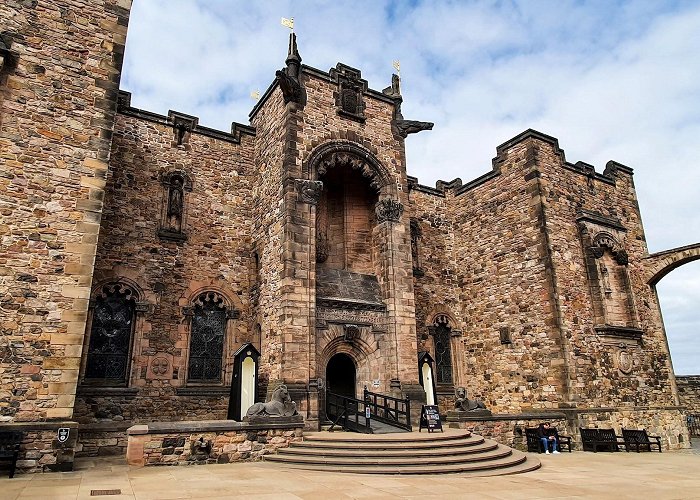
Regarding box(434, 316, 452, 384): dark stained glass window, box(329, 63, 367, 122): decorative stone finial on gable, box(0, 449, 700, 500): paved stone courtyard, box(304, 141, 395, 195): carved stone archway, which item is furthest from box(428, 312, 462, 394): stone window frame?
box(0, 449, 700, 500): paved stone courtyard

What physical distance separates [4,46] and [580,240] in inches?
703

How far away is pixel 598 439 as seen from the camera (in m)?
14.8

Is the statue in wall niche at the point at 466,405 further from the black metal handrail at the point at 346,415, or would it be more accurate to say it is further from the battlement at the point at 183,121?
the battlement at the point at 183,121

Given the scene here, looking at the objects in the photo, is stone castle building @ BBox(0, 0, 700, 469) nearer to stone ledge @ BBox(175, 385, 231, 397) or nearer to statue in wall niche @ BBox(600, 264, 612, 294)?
stone ledge @ BBox(175, 385, 231, 397)

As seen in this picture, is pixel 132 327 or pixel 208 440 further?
pixel 132 327

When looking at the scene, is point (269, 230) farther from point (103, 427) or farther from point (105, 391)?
point (103, 427)

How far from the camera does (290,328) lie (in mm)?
13562

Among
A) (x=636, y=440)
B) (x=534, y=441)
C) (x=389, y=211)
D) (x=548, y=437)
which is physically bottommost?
(x=636, y=440)

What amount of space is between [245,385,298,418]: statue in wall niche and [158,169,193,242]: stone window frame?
6.42 metres

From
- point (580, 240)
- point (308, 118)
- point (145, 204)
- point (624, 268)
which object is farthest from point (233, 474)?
point (624, 268)

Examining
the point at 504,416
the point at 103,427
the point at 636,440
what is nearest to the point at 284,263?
the point at 103,427

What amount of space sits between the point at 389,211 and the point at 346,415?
22.6ft

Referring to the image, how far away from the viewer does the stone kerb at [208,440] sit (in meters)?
9.77

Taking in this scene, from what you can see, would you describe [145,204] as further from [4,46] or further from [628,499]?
[628,499]
